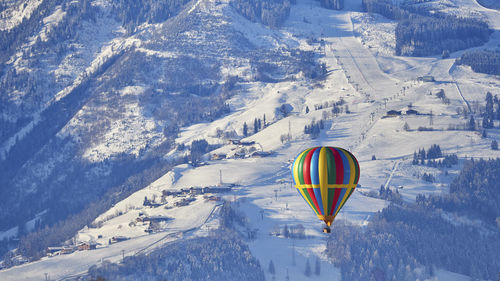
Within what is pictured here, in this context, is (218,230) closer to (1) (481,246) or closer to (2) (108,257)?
(2) (108,257)

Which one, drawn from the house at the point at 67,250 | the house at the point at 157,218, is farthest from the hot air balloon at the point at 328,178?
the house at the point at 157,218

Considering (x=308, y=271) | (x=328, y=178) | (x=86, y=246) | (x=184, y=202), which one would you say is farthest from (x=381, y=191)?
(x=328, y=178)

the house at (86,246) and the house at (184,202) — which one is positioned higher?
the house at (184,202)

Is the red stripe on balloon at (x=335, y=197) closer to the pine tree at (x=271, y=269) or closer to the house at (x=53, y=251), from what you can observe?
the pine tree at (x=271, y=269)

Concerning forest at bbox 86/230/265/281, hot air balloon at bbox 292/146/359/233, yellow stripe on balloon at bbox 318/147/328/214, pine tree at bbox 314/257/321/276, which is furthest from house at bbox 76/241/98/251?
yellow stripe on balloon at bbox 318/147/328/214

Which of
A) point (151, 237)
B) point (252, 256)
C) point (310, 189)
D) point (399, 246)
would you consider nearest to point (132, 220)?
point (151, 237)

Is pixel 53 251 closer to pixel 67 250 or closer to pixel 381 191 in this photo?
pixel 67 250

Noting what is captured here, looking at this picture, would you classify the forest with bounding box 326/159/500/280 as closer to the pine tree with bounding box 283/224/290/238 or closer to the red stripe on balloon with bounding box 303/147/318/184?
the pine tree with bounding box 283/224/290/238
